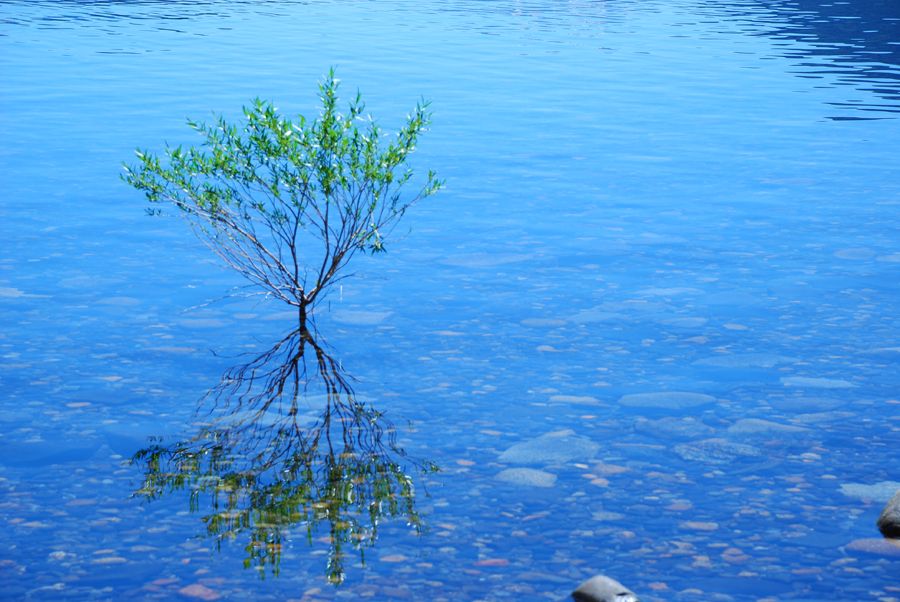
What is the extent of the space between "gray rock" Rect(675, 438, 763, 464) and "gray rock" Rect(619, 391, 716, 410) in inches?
33.4

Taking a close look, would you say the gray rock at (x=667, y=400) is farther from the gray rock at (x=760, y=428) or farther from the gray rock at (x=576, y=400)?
the gray rock at (x=760, y=428)

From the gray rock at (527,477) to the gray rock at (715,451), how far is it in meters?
1.21

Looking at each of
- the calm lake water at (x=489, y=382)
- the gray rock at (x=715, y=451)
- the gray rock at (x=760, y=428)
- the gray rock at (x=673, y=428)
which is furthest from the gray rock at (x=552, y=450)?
the gray rock at (x=760, y=428)

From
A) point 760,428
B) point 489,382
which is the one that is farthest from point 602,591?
point 489,382

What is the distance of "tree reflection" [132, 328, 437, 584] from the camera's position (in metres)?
8.69

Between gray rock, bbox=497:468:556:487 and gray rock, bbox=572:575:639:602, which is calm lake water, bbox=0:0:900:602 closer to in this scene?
gray rock, bbox=497:468:556:487

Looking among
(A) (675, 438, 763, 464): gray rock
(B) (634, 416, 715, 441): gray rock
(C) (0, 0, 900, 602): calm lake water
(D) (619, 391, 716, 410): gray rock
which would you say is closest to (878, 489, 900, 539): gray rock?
(C) (0, 0, 900, 602): calm lake water

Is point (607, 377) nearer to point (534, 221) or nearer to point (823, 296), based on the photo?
point (823, 296)

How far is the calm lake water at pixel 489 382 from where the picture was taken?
8.27 meters

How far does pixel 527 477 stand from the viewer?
31.4ft

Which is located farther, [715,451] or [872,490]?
[715,451]

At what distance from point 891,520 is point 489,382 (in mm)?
4249

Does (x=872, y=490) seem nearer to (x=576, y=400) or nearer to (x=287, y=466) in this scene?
(x=576, y=400)

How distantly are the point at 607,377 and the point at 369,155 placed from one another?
326 centimetres
